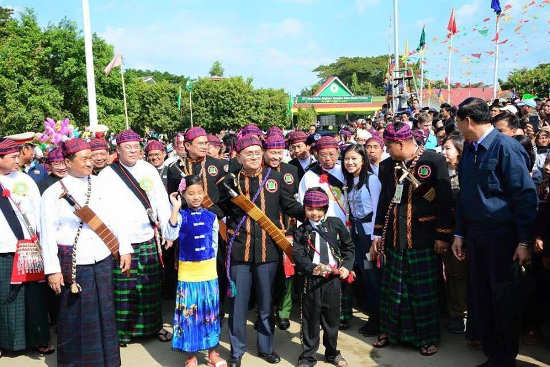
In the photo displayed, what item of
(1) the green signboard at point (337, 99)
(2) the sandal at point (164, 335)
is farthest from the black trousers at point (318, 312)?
(1) the green signboard at point (337, 99)

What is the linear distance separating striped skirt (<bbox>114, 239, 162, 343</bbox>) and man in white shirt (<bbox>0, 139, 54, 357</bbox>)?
30.8 inches

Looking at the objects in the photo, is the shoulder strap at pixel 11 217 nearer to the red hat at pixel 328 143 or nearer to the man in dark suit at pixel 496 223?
the red hat at pixel 328 143

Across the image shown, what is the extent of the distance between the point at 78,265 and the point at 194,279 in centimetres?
96

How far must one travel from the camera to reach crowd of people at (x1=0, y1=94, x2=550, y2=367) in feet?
11.9

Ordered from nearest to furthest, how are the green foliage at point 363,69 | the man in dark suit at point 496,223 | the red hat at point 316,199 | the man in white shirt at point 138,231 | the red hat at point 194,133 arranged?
the man in dark suit at point 496,223 < the red hat at point 316,199 < the man in white shirt at point 138,231 < the red hat at point 194,133 < the green foliage at point 363,69

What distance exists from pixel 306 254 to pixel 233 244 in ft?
2.16

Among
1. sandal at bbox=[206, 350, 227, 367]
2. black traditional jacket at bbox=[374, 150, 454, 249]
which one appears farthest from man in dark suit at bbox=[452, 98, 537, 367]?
sandal at bbox=[206, 350, 227, 367]

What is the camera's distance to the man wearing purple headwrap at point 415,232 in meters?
4.15

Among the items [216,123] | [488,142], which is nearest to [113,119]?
[216,123]

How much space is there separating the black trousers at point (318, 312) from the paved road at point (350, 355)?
9.1 inches

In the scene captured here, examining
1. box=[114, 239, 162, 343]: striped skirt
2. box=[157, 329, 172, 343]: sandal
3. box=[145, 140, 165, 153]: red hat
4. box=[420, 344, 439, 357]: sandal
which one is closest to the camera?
box=[420, 344, 439, 357]: sandal

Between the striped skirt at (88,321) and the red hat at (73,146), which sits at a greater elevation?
the red hat at (73,146)

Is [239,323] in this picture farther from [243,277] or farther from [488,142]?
[488,142]

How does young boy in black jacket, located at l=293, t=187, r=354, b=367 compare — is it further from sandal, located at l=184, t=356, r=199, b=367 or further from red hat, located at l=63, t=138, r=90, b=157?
red hat, located at l=63, t=138, r=90, b=157
